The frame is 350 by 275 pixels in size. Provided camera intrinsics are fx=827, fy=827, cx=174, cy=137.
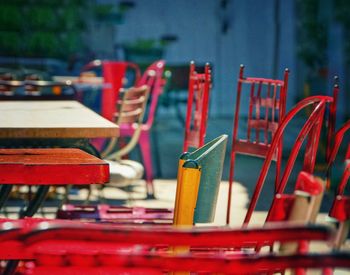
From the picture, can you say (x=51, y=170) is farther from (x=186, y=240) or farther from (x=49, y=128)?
(x=186, y=240)

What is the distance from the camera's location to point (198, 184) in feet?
6.90

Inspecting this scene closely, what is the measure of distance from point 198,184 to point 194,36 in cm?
1544

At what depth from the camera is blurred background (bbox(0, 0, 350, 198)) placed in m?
15.3

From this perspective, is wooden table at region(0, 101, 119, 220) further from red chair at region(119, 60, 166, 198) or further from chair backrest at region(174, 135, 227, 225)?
red chair at region(119, 60, 166, 198)

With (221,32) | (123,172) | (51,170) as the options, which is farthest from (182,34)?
(51,170)

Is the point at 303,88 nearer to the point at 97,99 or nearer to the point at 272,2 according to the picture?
the point at 272,2

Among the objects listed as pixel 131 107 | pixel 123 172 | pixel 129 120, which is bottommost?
pixel 123 172

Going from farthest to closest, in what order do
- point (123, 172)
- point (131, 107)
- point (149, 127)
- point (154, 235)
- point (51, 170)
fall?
point (149, 127) < point (131, 107) < point (123, 172) < point (51, 170) < point (154, 235)

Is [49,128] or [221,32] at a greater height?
[221,32]

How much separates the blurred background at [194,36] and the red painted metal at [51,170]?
12.4 metres

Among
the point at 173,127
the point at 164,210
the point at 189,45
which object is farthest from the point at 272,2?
the point at 164,210

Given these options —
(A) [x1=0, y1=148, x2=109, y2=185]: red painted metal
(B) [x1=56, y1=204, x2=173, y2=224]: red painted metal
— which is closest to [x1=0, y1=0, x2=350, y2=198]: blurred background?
(B) [x1=56, y1=204, x2=173, y2=224]: red painted metal

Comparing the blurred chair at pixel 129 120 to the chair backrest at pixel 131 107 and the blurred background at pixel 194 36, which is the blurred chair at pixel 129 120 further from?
the blurred background at pixel 194 36

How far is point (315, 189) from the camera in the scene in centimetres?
135
